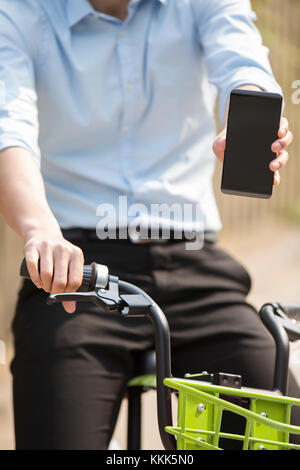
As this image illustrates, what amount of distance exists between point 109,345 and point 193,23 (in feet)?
2.22

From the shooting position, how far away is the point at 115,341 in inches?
59.3

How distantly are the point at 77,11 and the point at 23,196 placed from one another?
53cm

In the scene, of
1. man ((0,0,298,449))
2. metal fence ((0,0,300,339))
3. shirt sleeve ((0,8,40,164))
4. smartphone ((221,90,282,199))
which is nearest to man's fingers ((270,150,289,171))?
smartphone ((221,90,282,199))

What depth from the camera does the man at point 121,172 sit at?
1441 mm

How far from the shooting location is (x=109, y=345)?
1494 millimetres

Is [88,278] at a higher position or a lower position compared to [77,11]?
lower

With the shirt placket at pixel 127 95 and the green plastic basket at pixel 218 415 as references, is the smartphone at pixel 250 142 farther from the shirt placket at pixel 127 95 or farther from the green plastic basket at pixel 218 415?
the shirt placket at pixel 127 95

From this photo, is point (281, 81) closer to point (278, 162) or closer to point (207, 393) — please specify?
point (278, 162)

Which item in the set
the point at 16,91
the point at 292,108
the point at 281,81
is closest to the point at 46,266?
the point at 16,91

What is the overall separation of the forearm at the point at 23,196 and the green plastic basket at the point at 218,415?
13.4 inches

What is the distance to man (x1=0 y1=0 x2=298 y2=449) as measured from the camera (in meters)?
1.44

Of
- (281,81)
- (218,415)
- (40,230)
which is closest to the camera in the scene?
(218,415)

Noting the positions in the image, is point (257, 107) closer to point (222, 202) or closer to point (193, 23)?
point (193, 23)
